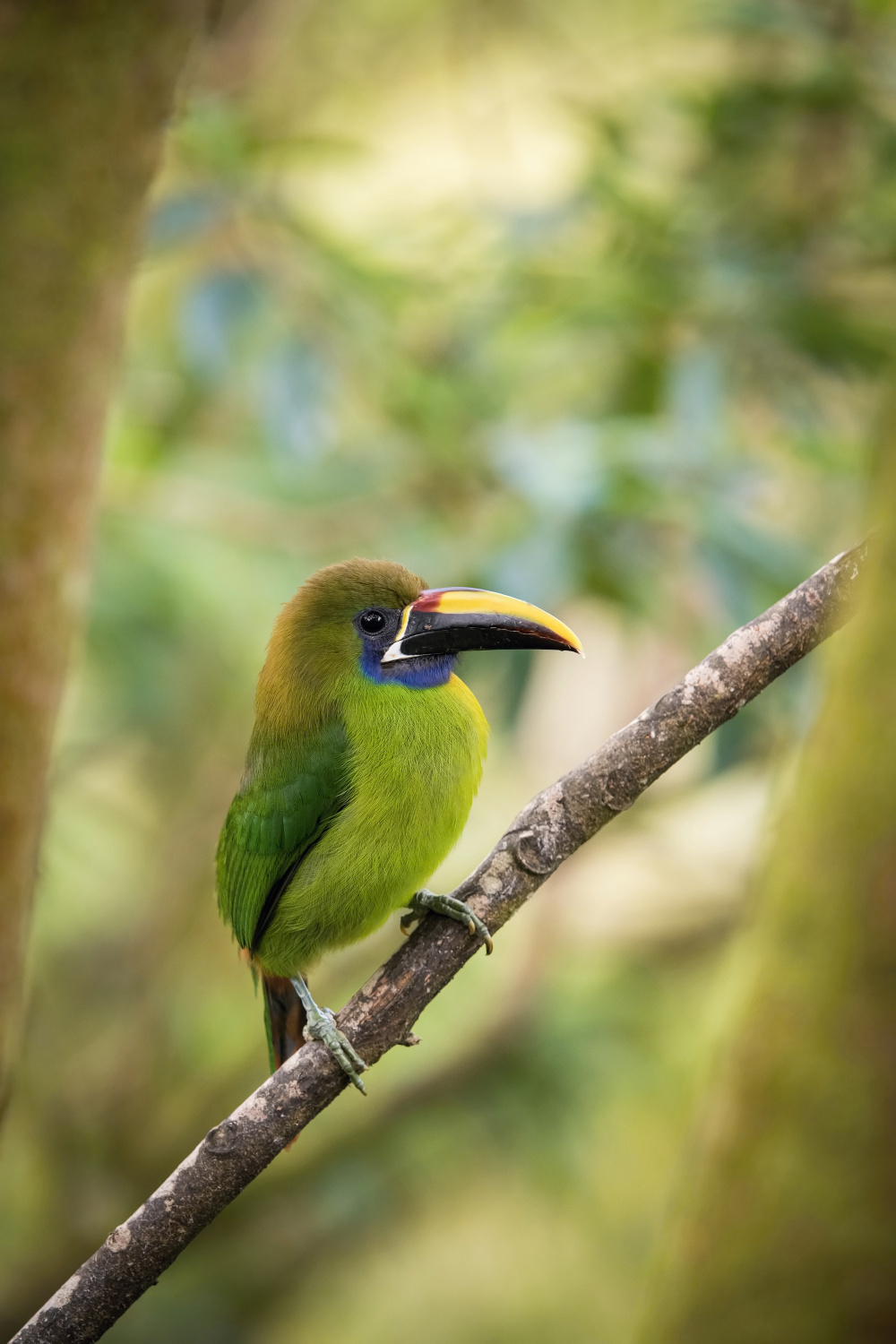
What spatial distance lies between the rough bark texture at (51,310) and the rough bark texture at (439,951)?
0.77 metres

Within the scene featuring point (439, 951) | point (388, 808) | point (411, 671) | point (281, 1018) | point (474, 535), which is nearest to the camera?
point (439, 951)

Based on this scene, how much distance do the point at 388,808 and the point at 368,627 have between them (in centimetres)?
33

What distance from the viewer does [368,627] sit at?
2.16m

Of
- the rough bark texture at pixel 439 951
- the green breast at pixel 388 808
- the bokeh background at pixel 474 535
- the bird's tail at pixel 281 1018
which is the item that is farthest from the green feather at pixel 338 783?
the bokeh background at pixel 474 535

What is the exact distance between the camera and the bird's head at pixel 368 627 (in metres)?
2.10

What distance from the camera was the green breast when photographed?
2004 mm

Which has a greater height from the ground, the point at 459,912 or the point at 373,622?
the point at 373,622

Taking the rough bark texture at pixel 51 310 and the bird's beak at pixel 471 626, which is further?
the rough bark texture at pixel 51 310

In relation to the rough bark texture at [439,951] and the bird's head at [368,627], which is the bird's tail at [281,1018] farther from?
the rough bark texture at [439,951]

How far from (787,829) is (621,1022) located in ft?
13.5

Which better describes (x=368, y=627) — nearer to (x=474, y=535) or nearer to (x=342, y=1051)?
(x=342, y=1051)

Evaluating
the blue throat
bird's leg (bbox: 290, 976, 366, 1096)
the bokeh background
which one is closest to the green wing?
the blue throat

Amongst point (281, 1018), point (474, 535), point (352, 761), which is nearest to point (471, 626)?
point (352, 761)

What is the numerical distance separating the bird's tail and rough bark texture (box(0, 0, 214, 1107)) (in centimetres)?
45
